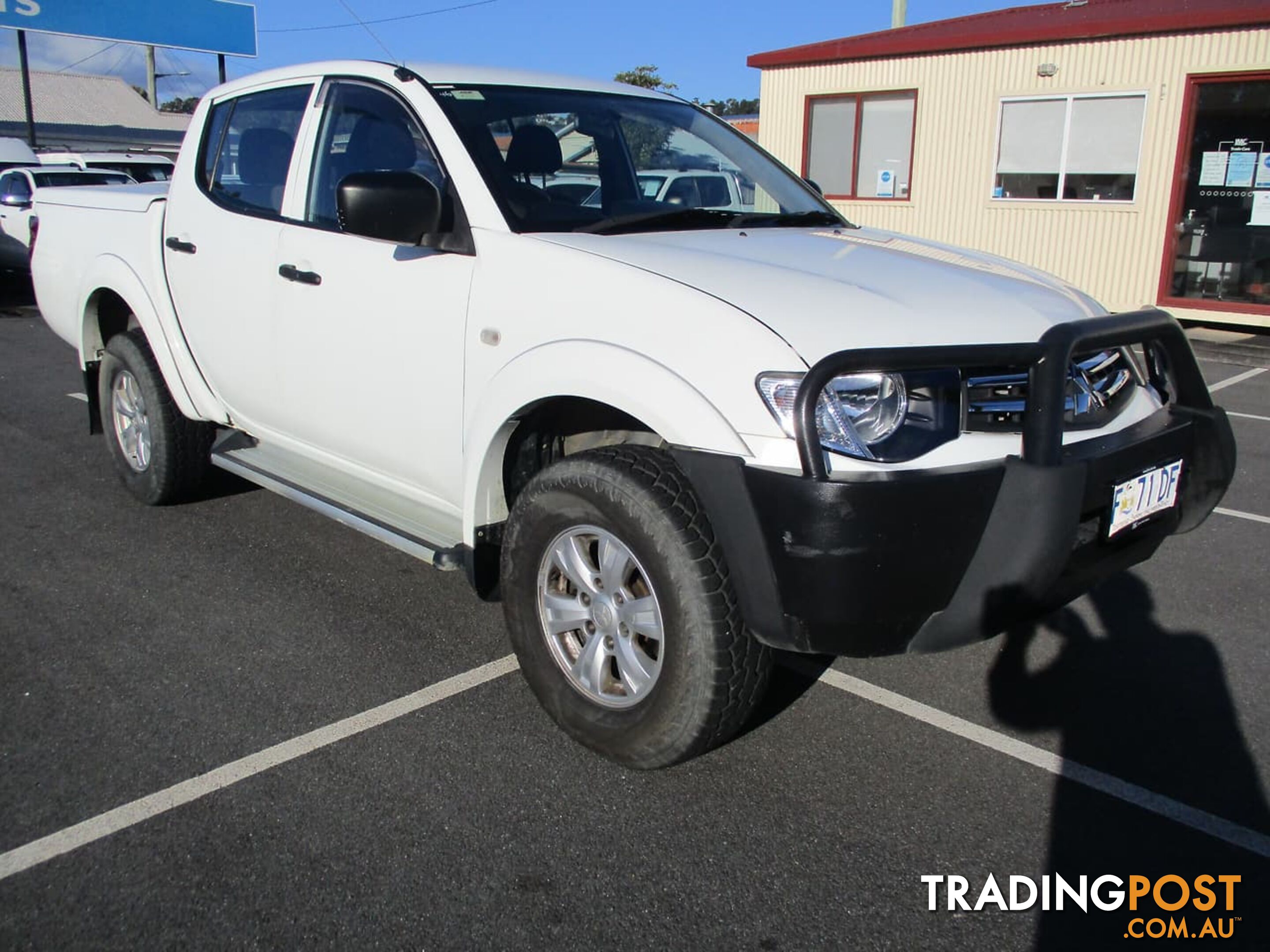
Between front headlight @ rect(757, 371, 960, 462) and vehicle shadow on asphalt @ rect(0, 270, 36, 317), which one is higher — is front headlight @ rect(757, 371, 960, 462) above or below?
above

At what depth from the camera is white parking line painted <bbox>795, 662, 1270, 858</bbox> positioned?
2.80m

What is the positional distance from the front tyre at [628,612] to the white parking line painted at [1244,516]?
12.4 feet

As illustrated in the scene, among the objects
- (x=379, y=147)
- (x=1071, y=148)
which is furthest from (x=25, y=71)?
(x=379, y=147)

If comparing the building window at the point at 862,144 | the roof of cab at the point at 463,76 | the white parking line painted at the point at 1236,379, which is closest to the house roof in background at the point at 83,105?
the building window at the point at 862,144

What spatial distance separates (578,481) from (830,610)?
30.6 inches

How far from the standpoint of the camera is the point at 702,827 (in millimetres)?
2812

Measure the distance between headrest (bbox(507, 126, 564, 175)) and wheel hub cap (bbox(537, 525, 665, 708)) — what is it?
1315 millimetres

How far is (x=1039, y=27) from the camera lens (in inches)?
525

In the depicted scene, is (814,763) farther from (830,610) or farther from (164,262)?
(164,262)

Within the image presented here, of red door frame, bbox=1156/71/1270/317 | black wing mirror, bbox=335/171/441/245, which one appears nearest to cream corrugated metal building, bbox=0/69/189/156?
red door frame, bbox=1156/71/1270/317

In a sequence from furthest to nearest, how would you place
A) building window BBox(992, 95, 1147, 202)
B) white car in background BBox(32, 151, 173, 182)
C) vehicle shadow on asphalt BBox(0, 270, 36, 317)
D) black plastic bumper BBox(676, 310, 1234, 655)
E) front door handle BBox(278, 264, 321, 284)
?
1. white car in background BBox(32, 151, 173, 182)
2. vehicle shadow on asphalt BBox(0, 270, 36, 317)
3. building window BBox(992, 95, 1147, 202)
4. front door handle BBox(278, 264, 321, 284)
5. black plastic bumper BBox(676, 310, 1234, 655)

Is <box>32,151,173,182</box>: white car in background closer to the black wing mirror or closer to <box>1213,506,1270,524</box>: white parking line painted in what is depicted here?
the black wing mirror

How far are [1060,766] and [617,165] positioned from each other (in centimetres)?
255

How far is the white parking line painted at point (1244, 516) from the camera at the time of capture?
5.44 metres
